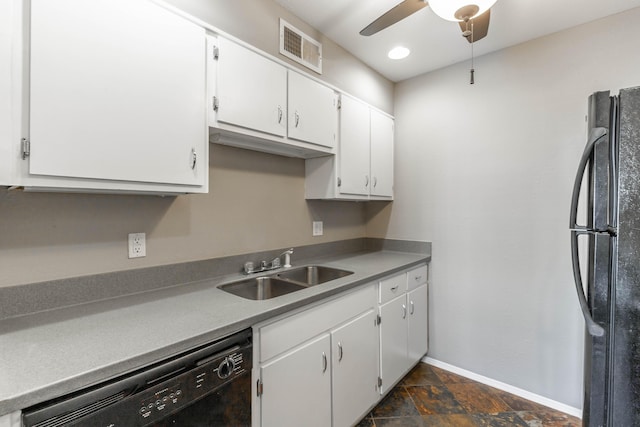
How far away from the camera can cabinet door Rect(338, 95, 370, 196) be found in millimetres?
2217

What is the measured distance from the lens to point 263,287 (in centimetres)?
184

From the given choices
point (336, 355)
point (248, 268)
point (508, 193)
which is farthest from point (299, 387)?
point (508, 193)

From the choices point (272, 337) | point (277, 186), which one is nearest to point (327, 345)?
point (272, 337)

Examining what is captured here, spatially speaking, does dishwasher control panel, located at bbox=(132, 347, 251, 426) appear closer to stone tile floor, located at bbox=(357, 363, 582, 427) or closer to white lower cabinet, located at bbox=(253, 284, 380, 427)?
white lower cabinet, located at bbox=(253, 284, 380, 427)

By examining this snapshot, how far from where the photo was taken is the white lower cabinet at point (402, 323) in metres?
2.05

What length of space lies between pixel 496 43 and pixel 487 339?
2311mm

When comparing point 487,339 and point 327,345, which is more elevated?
point 327,345

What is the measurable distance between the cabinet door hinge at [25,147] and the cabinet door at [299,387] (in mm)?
1131

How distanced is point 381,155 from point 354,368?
1.73 m

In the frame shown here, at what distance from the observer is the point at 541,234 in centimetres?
215

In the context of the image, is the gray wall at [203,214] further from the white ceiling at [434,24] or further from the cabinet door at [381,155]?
the cabinet door at [381,155]

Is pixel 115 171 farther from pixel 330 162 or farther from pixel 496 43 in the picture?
pixel 496 43

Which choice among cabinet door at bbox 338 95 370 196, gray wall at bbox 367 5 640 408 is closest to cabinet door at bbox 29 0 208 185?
cabinet door at bbox 338 95 370 196

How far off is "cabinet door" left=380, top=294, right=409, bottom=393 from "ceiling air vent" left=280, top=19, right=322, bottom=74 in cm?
179
